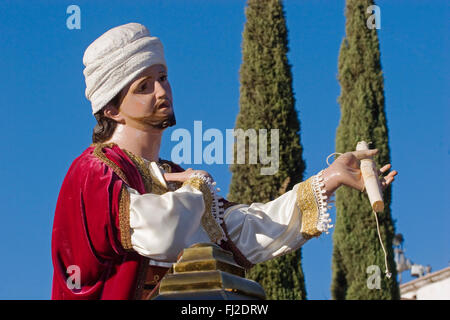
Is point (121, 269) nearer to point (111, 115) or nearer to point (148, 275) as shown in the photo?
point (148, 275)

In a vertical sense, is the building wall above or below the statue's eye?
above

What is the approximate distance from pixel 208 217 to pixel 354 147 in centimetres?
1129

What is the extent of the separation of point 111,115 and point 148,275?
990 millimetres

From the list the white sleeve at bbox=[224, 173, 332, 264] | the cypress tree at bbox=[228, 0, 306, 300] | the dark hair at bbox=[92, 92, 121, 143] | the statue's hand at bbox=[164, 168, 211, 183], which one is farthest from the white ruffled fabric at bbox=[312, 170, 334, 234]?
the cypress tree at bbox=[228, 0, 306, 300]

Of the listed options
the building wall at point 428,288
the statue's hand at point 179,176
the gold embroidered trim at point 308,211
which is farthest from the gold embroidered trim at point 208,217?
the building wall at point 428,288

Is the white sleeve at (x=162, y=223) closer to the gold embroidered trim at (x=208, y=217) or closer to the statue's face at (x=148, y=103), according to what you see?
the gold embroidered trim at (x=208, y=217)

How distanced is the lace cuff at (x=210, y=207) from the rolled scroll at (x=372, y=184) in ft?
2.77

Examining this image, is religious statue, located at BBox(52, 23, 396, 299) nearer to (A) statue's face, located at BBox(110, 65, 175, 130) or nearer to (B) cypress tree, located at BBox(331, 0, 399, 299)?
(A) statue's face, located at BBox(110, 65, 175, 130)

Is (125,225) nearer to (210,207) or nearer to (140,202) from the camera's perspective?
(140,202)

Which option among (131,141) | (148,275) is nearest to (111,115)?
(131,141)

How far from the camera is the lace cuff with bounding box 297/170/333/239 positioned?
4.89 m

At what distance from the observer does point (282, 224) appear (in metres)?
5.02

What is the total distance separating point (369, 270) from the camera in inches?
583

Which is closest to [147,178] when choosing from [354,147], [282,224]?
[282,224]
